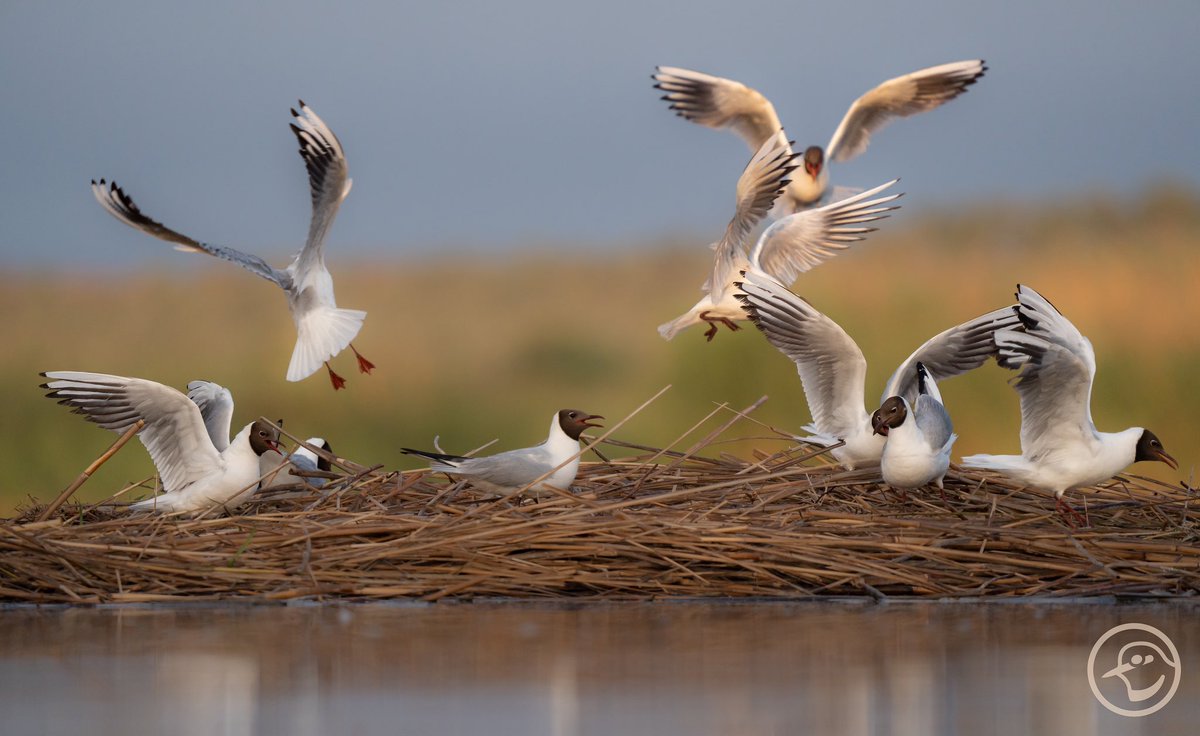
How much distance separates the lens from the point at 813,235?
30.3 feet

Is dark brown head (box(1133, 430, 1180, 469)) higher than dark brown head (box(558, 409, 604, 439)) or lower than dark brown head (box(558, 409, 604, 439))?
lower

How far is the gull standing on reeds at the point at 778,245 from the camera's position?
895cm

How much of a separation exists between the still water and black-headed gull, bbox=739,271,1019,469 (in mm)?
1533

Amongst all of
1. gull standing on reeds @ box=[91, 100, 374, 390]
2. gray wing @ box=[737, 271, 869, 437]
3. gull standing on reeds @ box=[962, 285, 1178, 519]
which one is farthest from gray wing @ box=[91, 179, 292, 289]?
gull standing on reeds @ box=[962, 285, 1178, 519]

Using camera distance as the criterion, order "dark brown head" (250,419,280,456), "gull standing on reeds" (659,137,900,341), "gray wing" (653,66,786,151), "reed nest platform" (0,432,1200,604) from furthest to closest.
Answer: "gray wing" (653,66,786,151)
"gull standing on reeds" (659,137,900,341)
"dark brown head" (250,419,280,456)
"reed nest platform" (0,432,1200,604)

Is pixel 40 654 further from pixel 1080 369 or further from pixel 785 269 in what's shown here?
pixel 785 269

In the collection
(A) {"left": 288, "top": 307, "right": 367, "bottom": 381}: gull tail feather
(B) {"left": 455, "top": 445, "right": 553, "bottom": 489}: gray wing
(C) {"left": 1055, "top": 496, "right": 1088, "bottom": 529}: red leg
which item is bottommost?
(C) {"left": 1055, "top": 496, "right": 1088, "bottom": 529}: red leg

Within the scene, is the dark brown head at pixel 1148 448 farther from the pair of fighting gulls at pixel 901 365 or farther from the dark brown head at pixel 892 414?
the dark brown head at pixel 892 414

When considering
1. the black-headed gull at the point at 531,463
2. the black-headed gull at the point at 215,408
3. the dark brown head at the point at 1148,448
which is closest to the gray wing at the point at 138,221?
the black-headed gull at the point at 215,408

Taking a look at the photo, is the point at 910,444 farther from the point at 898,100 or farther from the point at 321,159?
the point at 898,100

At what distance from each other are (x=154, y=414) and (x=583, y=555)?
2.03 m

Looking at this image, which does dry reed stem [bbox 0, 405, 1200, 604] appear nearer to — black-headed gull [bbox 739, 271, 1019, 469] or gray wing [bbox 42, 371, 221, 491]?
gray wing [bbox 42, 371, 221, 491]

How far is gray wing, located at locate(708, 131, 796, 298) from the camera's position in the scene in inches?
340

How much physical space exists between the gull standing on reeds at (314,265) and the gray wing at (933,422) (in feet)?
10.6
